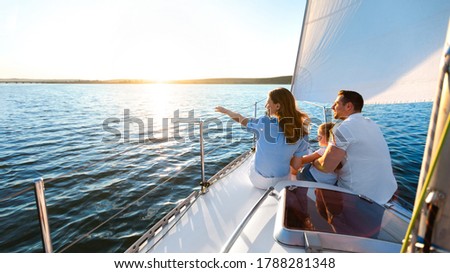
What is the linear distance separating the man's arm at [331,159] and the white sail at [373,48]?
1143 mm

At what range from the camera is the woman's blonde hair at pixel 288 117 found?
207cm

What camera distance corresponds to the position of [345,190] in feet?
5.56

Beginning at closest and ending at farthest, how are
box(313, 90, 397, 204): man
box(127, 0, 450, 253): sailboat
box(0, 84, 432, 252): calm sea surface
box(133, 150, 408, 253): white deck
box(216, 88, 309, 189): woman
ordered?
box(127, 0, 450, 253): sailboat → box(133, 150, 408, 253): white deck → box(313, 90, 397, 204): man → box(216, 88, 309, 189): woman → box(0, 84, 432, 252): calm sea surface

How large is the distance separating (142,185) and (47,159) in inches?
134

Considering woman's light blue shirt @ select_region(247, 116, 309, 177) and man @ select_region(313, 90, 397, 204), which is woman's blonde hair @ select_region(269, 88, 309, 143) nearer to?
woman's light blue shirt @ select_region(247, 116, 309, 177)

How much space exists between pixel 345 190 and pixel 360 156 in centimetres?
37

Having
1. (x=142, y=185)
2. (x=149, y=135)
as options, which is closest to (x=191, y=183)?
(x=142, y=185)

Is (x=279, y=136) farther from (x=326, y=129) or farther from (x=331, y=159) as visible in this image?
(x=326, y=129)

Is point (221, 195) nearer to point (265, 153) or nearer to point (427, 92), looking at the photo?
point (265, 153)

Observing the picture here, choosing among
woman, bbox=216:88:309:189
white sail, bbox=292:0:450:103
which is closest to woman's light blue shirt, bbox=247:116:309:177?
woman, bbox=216:88:309:189

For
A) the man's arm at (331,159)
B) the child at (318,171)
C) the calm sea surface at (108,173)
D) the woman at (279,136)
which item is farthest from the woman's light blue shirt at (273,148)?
the calm sea surface at (108,173)

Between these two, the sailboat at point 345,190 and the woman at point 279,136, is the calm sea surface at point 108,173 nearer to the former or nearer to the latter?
the sailboat at point 345,190

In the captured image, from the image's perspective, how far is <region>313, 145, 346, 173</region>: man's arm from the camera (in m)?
1.91

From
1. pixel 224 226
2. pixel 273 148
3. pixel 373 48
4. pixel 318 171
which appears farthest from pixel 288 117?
pixel 373 48
